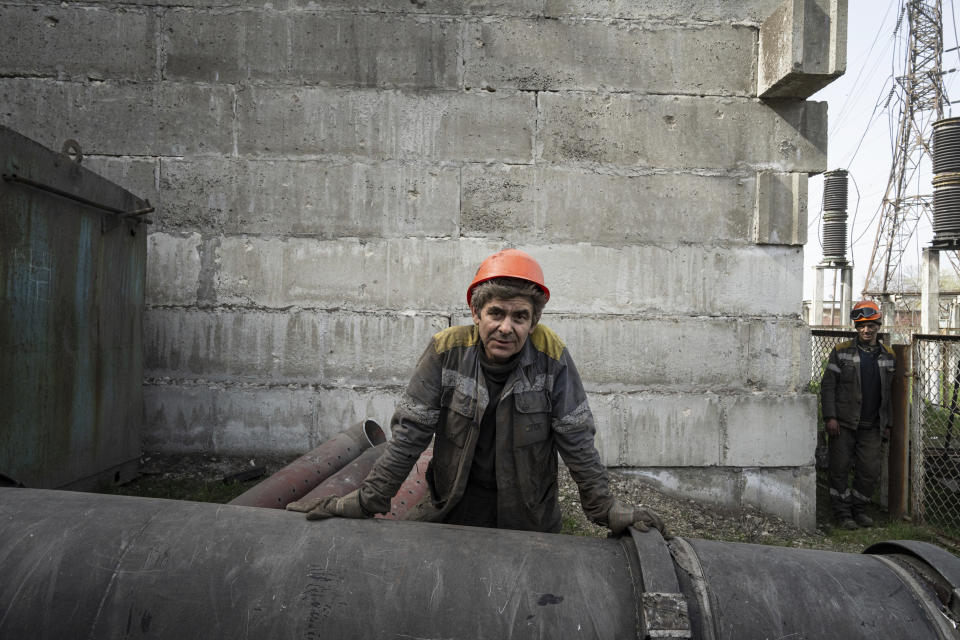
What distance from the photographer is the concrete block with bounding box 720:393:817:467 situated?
467 cm

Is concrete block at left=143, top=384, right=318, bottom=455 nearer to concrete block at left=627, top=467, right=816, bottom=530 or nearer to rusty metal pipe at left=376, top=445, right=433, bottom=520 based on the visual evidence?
rusty metal pipe at left=376, top=445, right=433, bottom=520

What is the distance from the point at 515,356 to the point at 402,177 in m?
2.69

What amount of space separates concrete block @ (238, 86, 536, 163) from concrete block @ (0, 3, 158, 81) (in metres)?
0.94

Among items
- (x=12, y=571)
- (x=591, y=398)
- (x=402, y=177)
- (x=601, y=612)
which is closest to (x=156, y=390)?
(x=402, y=177)

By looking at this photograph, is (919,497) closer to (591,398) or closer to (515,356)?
(591,398)

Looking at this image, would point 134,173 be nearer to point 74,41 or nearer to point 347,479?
point 74,41

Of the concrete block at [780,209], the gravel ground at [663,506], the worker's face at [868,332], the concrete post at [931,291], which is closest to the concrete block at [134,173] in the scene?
the gravel ground at [663,506]

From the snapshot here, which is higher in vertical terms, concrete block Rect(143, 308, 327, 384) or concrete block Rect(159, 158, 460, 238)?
concrete block Rect(159, 158, 460, 238)

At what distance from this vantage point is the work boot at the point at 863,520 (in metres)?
5.14

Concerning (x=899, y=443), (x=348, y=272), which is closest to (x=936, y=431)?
(x=899, y=443)

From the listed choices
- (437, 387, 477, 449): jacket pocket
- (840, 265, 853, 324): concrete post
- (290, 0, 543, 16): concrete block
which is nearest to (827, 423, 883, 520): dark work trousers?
(437, 387, 477, 449): jacket pocket

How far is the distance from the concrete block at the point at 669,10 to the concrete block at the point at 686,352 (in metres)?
2.48

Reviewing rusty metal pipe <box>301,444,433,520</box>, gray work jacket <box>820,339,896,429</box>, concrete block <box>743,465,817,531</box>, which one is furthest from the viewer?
gray work jacket <box>820,339,896,429</box>

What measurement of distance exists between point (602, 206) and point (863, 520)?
379 cm
